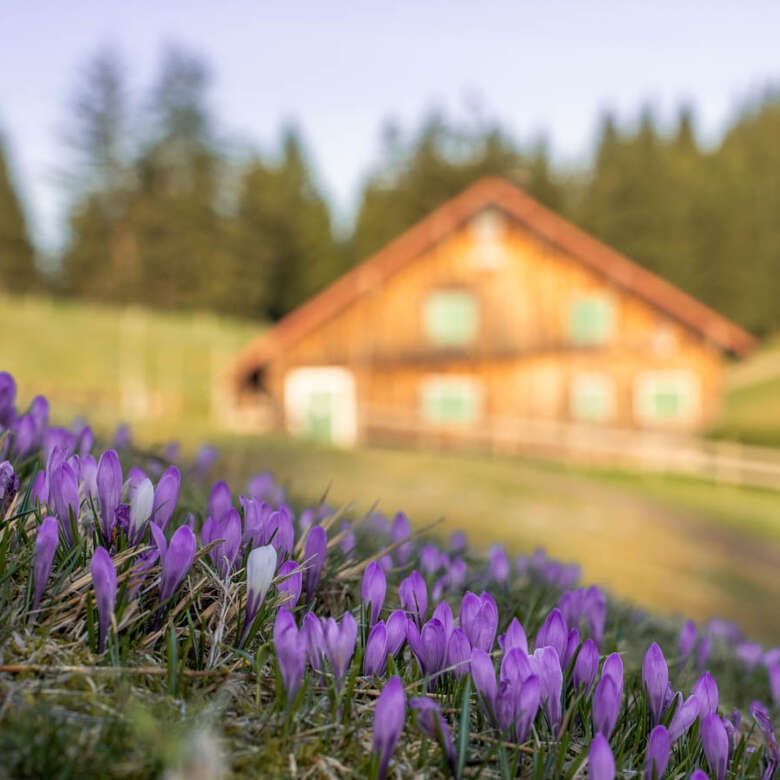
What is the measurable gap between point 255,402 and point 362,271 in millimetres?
7578

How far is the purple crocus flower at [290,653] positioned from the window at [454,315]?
2895 cm

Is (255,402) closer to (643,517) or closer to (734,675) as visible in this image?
(643,517)

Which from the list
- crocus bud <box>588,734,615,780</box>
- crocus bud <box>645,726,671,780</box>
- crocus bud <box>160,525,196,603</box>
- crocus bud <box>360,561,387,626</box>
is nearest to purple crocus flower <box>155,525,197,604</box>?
crocus bud <box>160,525,196,603</box>

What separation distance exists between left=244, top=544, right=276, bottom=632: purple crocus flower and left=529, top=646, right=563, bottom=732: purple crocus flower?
55cm

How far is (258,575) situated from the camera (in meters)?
1.51

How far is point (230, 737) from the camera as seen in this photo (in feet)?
4.31

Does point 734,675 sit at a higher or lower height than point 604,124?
lower

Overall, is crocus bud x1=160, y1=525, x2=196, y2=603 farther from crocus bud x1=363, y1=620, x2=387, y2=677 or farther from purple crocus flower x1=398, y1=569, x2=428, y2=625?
purple crocus flower x1=398, y1=569, x2=428, y2=625

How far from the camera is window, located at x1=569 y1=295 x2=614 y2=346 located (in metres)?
29.7

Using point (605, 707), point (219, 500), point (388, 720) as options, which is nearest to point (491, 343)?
point (219, 500)

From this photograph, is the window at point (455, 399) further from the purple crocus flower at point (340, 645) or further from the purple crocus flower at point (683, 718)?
the purple crocus flower at point (340, 645)

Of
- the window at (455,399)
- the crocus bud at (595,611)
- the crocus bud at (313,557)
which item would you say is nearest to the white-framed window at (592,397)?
the window at (455,399)

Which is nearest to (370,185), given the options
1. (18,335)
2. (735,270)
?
(735,270)

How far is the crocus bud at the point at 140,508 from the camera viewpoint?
165 centimetres
